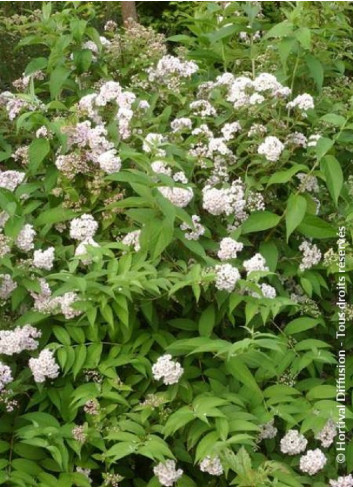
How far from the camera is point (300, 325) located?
2912 mm

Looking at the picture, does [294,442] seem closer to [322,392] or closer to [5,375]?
[322,392]

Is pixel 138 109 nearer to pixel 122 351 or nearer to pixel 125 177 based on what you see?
pixel 125 177

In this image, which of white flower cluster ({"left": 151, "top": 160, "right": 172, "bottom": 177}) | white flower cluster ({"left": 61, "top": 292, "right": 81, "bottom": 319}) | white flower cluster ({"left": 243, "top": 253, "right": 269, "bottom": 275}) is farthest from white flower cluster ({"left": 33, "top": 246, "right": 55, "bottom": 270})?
white flower cluster ({"left": 243, "top": 253, "right": 269, "bottom": 275})

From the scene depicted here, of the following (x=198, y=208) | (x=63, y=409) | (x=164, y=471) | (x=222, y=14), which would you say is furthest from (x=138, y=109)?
(x=164, y=471)

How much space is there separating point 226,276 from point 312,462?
2.37 feet

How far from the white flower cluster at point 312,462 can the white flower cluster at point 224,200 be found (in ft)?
3.17

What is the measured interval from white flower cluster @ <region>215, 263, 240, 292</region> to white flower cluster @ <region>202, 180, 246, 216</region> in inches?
13.2

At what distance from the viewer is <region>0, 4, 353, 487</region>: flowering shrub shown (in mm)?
2680

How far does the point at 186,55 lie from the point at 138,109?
0.57 metres

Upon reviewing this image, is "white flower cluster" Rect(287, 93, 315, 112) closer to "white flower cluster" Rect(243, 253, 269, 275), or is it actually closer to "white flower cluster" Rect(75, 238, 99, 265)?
"white flower cluster" Rect(243, 253, 269, 275)

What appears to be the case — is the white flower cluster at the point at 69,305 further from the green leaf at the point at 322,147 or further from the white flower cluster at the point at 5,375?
the green leaf at the point at 322,147

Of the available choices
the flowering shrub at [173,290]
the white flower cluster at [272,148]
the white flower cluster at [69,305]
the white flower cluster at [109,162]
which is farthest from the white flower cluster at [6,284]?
the white flower cluster at [272,148]

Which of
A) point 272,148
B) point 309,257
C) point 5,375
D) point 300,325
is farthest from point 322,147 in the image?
point 5,375

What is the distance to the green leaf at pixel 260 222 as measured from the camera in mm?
3025
